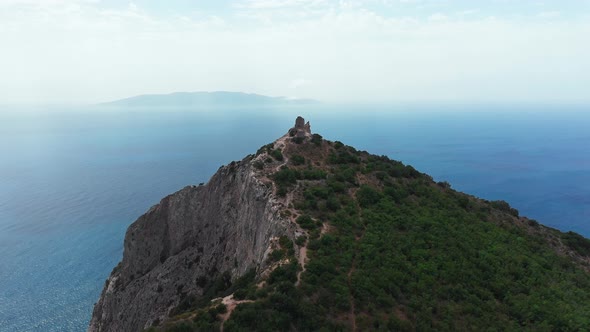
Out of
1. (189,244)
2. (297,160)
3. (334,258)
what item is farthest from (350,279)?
(189,244)

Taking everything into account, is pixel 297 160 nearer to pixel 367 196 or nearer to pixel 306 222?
pixel 367 196

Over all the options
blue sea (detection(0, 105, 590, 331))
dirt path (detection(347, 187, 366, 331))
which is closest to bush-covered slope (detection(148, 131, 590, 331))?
dirt path (detection(347, 187, 366, 331))

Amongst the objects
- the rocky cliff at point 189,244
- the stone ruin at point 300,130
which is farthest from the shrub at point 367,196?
the stone ruin at point 300,130

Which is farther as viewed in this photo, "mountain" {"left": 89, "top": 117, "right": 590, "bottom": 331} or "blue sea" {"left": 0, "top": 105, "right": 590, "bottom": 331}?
"blue sea" {"left": 0, "top": 105, "right": 590, "bottom": 331}

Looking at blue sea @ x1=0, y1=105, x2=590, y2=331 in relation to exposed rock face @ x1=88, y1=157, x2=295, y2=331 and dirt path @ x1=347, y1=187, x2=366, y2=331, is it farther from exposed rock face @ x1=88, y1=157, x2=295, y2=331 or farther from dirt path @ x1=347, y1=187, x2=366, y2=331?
dirt path @ x1=347, y1=187, x2=366, y2=331

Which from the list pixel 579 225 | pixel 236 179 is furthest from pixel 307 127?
pixel 579 225

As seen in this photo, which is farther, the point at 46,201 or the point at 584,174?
the point at 584,174

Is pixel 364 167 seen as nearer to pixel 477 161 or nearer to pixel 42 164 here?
pixel 477 161
